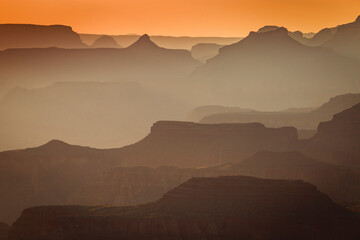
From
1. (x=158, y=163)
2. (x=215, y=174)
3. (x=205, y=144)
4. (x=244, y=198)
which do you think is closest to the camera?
(x=244, y=198)

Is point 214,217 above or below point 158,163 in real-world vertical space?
below

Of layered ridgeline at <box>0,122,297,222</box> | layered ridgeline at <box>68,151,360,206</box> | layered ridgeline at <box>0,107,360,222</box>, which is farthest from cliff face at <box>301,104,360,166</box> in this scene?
layered ridgeline at <box>68,151,360,206</box>

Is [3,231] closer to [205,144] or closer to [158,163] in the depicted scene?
[158,163]

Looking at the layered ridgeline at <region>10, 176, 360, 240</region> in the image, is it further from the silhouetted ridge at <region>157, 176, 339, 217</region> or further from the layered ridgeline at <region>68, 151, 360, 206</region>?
the layered ridgeline at <region>68, 151, 360, 206</region>

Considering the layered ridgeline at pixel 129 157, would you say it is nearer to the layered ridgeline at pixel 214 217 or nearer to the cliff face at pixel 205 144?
the cliff face at pixel 205 144

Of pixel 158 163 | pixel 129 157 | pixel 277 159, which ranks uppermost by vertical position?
pixel 129 157

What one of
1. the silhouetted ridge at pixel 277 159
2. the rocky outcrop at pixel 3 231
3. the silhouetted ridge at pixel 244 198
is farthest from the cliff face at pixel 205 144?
the silhouetted ridge at pixel 244 198

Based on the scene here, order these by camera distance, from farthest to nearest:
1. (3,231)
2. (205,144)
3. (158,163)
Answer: (205,144) → (158,163) → (3,231)

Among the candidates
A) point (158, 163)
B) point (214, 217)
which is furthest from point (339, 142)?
point (214, 217)
